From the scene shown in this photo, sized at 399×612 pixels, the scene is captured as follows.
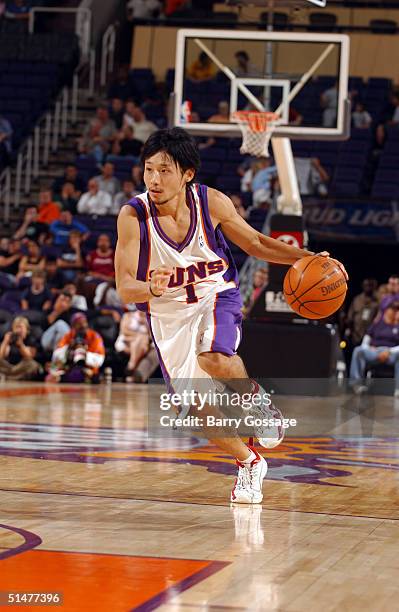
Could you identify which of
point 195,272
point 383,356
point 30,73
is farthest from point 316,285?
point 30,73

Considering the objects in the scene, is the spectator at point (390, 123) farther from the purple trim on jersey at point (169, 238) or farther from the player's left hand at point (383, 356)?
the purple trim on jersey at point (169, 238)

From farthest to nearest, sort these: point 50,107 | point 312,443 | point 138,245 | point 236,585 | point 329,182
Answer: point 50,107, point 329,182, point 312,443, point 138,245, point 236,585

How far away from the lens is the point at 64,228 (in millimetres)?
16625

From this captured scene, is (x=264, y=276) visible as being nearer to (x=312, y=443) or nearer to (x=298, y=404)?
(x=298, y=404)

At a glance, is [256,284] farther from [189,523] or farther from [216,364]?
[189,523]

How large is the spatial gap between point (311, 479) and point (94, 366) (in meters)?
7.83

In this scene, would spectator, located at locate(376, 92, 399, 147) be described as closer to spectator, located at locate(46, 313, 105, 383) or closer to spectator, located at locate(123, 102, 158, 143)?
spectator, located at locate(123, 102, 158, 143)

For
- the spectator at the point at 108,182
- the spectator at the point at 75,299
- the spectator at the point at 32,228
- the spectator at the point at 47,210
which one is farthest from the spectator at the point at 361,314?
the spectator at the point at 47,210

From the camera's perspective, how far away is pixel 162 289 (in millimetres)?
4836

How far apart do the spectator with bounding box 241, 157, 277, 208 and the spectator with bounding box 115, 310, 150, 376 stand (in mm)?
3163

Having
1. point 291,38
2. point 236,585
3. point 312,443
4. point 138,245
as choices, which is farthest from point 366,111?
point 236,585

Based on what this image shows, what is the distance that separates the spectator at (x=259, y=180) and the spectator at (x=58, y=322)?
138 inches

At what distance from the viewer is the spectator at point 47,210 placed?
56.7 ft

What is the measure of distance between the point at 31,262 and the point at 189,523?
1124 cm
